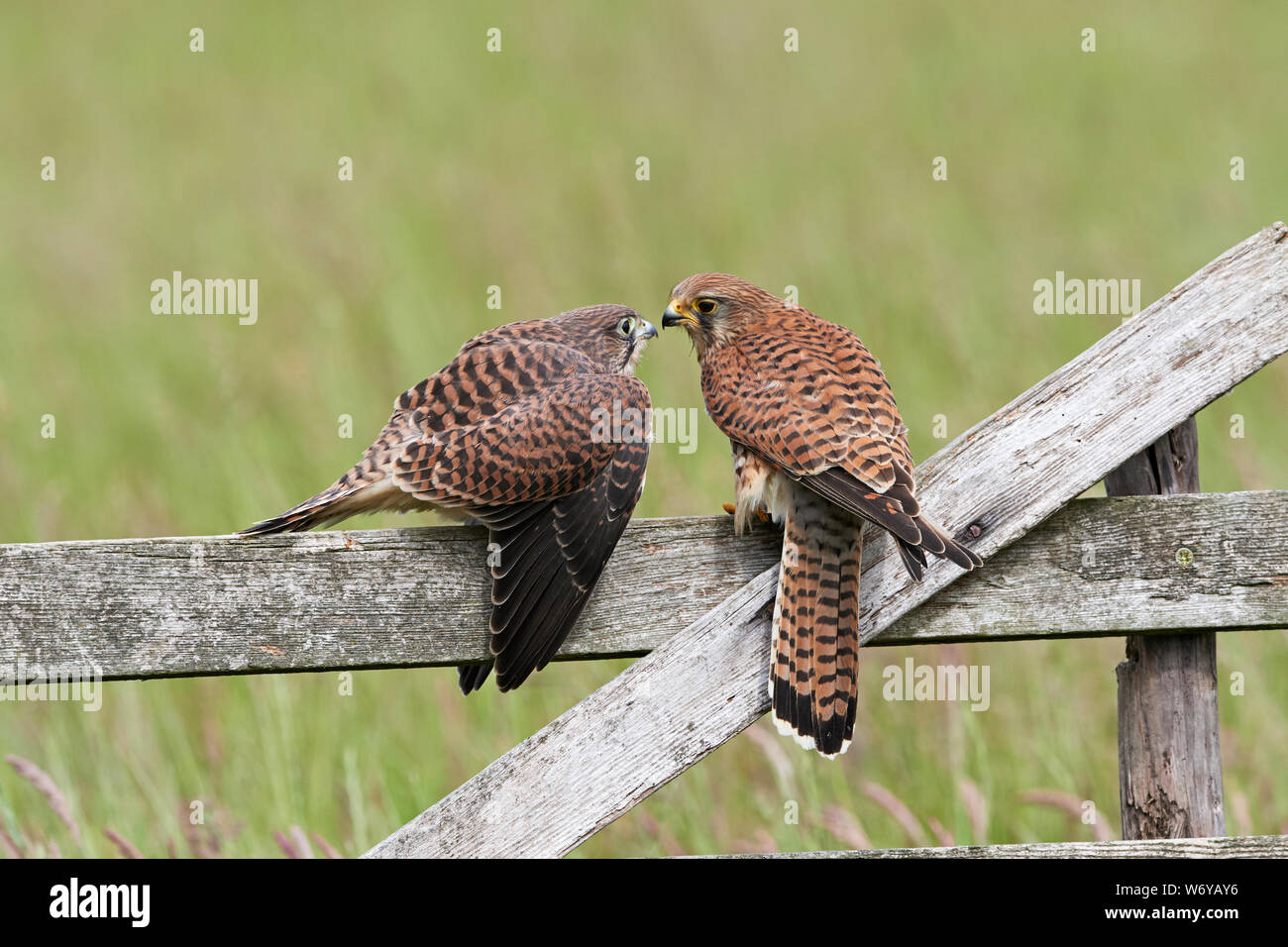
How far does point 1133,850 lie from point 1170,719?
326mm

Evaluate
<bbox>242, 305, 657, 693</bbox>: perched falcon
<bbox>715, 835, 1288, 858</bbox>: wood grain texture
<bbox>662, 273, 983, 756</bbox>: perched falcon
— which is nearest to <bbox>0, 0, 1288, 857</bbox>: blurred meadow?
<bbox>715, 835, 1288, 858</bbox>: wood grain texture

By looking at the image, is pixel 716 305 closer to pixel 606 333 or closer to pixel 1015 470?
pixel 606 333

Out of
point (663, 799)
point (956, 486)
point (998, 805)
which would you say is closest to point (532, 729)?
point (663, 799)

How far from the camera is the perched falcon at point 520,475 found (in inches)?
92.8

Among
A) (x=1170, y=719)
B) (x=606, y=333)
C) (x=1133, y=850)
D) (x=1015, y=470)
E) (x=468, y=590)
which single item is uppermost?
(x=606, y=333)

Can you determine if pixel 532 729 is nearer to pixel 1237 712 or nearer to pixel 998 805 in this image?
pixel 998 805

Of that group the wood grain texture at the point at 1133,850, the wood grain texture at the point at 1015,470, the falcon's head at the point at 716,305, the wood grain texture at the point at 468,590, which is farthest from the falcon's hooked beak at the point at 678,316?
the wood grain texture at the point at 1133,850

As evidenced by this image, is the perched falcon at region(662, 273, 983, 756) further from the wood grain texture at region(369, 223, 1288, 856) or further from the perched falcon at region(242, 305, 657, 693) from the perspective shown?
the perched falcon at region(242, 305, 657, 693)

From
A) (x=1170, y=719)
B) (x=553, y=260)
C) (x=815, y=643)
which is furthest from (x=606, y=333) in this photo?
(x=553, y=260)

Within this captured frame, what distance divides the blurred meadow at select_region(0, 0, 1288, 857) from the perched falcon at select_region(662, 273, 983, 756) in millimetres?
872

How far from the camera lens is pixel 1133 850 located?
2340 mm

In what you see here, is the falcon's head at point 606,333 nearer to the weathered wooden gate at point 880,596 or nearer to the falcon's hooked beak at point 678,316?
the falcon's hooked beak at point 678,316

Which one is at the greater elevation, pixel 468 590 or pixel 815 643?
pixel 468 590

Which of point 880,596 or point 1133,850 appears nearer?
point 1133,850
